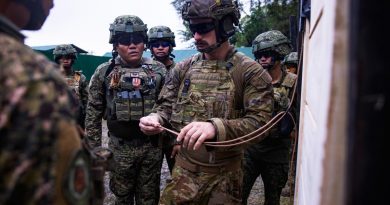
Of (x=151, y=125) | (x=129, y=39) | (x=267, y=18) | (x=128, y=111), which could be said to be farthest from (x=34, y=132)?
(x=267, y=18)

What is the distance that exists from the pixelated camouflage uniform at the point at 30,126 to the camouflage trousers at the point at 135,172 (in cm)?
324

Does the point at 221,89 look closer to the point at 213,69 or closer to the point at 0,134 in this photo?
the point at 213,69

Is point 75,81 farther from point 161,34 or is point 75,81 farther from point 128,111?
point 128,111

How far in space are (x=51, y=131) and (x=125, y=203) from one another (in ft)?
11.4

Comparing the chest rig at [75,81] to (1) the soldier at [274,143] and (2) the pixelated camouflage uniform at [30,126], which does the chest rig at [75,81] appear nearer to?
(1) the soldier at [274,143]

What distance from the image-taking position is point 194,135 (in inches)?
86.8

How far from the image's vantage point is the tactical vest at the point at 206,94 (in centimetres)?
255

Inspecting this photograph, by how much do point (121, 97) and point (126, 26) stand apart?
0.75 meters

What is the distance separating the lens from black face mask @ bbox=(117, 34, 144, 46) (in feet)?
13.4

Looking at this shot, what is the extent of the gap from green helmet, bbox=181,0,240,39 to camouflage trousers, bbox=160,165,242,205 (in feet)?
3.09

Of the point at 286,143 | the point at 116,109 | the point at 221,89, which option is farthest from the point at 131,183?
the point at 221,89

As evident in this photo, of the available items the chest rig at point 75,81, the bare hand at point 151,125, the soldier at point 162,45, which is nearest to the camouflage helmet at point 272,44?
the soldier at point 162,45

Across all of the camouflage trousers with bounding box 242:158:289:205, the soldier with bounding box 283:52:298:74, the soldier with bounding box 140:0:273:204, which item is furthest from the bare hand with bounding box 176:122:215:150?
the soldier with bounding box 283:52:298:74

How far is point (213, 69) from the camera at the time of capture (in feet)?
8.59
